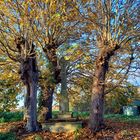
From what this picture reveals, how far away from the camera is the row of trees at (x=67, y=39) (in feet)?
44.4

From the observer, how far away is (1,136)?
14523 mm

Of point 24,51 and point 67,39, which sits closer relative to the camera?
point 24,51

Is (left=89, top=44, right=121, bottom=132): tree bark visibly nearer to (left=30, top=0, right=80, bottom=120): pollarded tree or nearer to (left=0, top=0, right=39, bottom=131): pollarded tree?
(left=30, top=0, right=80, bottom=120): pollarded tree

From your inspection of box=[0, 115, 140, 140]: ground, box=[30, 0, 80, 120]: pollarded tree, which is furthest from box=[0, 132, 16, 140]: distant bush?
box=[30, 0, 80, 120]: pollarded tree

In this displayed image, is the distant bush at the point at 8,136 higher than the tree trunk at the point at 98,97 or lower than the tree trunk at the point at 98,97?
lower

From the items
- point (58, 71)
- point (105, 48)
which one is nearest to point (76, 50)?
point (105, 48)

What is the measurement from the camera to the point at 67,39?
1770cm

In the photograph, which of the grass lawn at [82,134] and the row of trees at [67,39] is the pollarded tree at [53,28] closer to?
the row of trees at [67,39]

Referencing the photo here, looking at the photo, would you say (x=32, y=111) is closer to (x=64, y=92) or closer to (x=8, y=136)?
(x=8, y=136)

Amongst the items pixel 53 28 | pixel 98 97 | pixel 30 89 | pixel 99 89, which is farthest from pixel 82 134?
pixel 53 28

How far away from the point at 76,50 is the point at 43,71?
4589 mm

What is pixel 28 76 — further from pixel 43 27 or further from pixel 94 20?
pixel 94 20

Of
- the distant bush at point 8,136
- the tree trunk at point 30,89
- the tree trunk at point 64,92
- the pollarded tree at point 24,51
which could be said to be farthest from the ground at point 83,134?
the tree trunk at point 64,92

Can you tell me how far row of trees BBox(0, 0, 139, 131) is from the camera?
13531 mm
